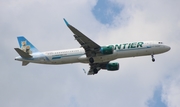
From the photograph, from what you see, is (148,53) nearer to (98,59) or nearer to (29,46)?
(98,59)

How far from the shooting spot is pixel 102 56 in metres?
91.0

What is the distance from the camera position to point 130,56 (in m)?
89.9

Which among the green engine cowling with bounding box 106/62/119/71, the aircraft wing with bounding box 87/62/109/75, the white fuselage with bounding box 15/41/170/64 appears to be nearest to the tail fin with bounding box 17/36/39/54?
the white fuselage with bounding box 15/41/170/64

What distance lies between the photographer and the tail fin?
315ft

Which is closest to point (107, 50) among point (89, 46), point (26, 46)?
point (89, 46)

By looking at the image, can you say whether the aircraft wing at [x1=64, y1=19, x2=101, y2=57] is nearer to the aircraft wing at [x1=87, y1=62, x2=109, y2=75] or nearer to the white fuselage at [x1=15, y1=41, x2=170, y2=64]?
the white fuselage at [x1=15, y1=41, x2=170, y2=64]

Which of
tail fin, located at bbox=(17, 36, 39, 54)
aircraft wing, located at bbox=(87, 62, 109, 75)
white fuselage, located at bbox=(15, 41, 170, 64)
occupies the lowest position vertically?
aircraft wing, located at bbox=(87, 62, 109, 75)

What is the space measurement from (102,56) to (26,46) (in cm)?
1801

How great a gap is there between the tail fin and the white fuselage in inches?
121

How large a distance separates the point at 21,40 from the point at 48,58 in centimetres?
1042

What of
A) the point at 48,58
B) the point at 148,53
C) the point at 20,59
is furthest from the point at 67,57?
the point at 148,53

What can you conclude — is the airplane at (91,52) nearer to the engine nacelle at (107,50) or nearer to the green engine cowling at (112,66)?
the engine nacelle at (107,50)

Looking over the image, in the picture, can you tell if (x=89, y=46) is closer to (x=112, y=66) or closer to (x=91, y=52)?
(x=91, y=52)

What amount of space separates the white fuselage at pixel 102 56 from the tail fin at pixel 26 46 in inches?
121
